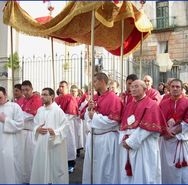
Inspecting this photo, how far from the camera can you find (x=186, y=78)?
2161 cm

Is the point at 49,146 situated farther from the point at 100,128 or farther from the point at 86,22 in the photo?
the point at 86,22

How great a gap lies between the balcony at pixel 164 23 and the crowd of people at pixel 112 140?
24.7 meters

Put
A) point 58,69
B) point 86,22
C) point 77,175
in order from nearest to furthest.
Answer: point 86,22
point 77,175
point 58,69

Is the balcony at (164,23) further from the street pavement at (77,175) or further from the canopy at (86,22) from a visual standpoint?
the canopy at (86,22)

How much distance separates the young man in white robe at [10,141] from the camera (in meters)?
6.41

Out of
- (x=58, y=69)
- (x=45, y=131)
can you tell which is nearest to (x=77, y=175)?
(x=45, y=131)

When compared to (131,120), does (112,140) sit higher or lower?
lower

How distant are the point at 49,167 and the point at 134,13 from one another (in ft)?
10.7

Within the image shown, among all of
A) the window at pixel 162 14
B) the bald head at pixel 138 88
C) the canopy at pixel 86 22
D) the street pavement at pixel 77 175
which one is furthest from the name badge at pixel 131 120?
the window at pixel 162 14

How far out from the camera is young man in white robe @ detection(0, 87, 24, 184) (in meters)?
6.41

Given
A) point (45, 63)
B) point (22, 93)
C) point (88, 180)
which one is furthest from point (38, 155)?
point (45, 63)

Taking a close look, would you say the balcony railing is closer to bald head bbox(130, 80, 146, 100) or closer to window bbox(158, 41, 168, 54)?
window bbox(158, 41, 168, 54)

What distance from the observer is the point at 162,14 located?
104 ft

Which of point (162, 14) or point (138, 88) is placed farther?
point (162, 14)
